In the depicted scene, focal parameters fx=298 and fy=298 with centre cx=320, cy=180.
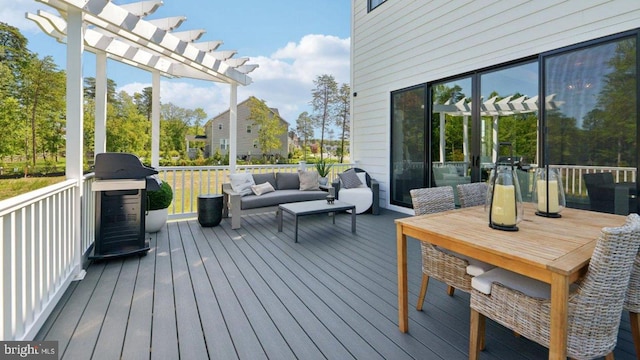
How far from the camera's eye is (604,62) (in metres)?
3.17

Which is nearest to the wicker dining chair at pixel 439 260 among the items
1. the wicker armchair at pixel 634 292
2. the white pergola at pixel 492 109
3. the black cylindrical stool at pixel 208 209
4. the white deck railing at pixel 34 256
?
the wicker armchair at pixel 634 292

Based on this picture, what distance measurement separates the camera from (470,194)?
271 cm

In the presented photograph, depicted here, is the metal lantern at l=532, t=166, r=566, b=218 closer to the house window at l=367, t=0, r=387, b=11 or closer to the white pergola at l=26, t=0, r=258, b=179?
the white pergola at l=26, t=0, r=258, b=179

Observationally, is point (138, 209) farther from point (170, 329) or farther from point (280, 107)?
point (280, 107)

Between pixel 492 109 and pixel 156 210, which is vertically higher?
pixel 492 109

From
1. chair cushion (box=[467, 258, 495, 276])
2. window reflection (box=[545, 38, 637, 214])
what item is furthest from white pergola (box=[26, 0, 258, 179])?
window reflection (box=[545, 38, 637, 214])

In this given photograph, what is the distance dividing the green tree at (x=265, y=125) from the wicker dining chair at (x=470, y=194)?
17.0m

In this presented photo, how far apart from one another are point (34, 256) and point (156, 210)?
100.0 inches

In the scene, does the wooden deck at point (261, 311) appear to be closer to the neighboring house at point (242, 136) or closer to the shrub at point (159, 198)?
the shrub at point (159, 198)

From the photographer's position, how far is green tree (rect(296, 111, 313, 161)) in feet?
54.7

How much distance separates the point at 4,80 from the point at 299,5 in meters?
7.68

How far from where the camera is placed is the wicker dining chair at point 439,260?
201 cm

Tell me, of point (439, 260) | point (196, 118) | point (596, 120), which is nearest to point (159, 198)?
point (439, 260)

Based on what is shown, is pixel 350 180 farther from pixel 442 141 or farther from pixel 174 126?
pixel 174 126
